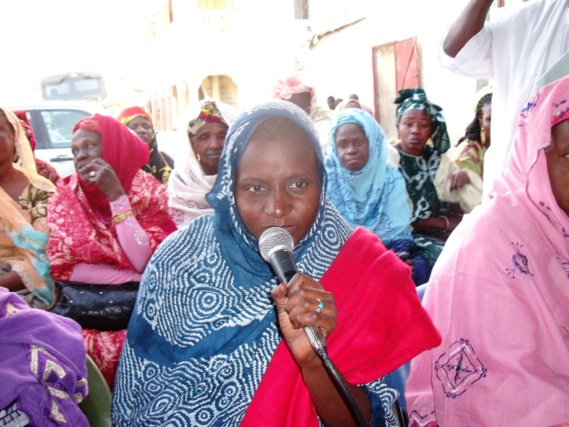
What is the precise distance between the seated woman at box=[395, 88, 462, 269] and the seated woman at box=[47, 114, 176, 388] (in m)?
2.04

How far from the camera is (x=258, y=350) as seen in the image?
4.91 ft

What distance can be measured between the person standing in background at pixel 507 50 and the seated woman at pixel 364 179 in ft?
2.84

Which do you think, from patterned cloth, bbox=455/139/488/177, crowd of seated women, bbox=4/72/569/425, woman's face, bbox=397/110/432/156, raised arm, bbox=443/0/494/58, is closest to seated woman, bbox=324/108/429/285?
woman's face, bbox=397/110/432/156

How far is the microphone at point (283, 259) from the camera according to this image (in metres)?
0.99

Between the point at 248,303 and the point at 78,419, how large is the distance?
0.60 metres

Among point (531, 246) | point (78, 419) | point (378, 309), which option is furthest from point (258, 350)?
point (531, 246)

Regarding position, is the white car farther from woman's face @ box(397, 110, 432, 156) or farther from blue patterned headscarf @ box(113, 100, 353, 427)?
blue patterned headscarf @ box(113, 100, 353, 427)

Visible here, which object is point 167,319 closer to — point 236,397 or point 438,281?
point 236,397

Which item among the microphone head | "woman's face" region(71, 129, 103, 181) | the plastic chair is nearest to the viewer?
the microphone head

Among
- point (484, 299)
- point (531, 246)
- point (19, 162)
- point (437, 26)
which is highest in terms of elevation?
point (437, 26)

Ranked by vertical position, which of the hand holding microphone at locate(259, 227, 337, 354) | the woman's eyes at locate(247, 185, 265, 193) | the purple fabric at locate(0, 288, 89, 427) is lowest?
the purple fabric at locate(0, 288, 89, 427)

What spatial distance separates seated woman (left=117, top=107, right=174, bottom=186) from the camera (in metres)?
4.66

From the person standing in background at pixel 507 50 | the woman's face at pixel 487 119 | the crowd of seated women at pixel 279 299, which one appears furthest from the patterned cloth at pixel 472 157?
the crowd of seated women at pixel 279 299

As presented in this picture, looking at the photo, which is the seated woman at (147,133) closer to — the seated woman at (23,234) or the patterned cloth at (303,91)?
the patterned cloth at (303,91)
